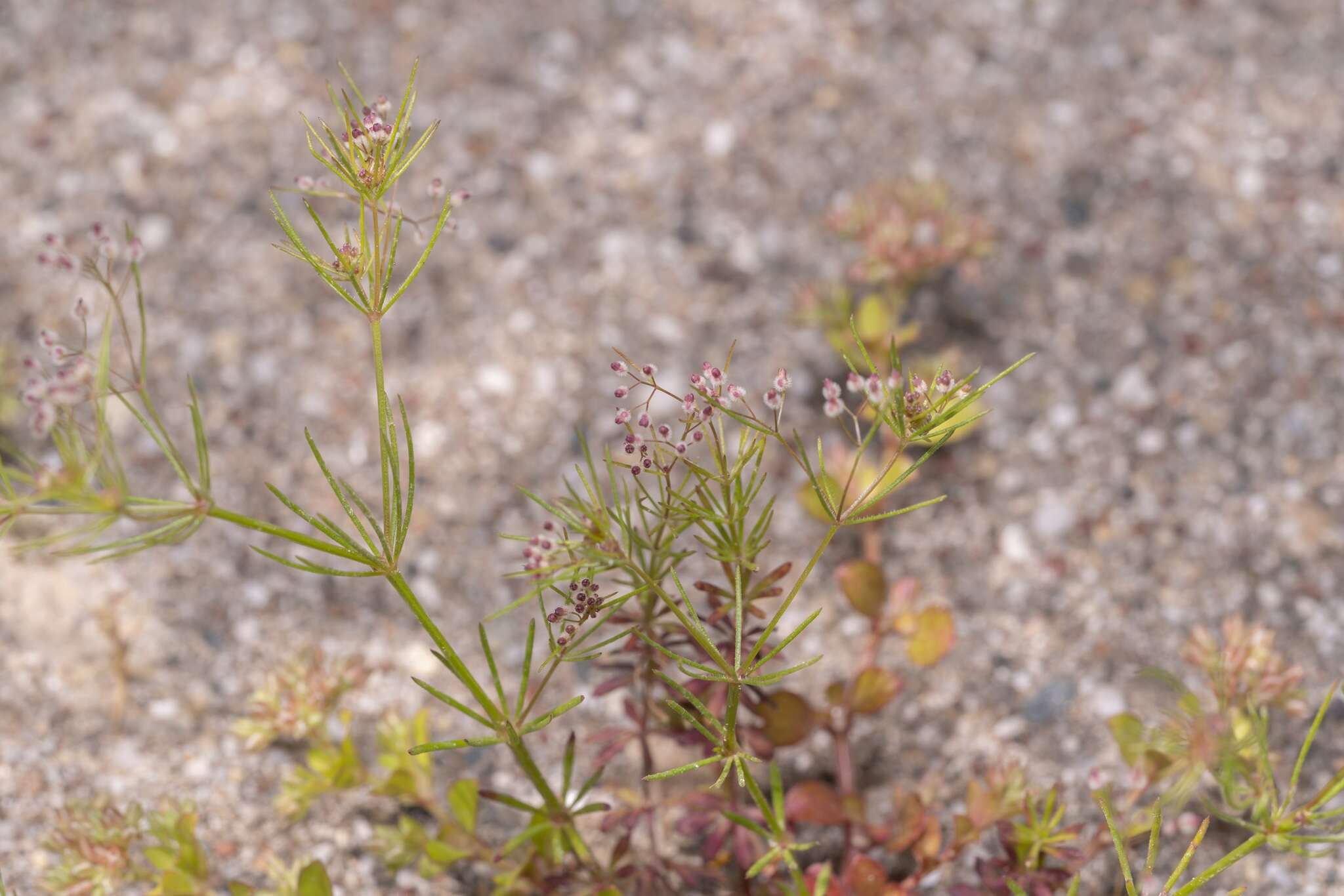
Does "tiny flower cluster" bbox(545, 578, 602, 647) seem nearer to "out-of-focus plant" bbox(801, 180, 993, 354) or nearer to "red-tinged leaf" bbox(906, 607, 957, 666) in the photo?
"red-tinged leaf" bbox(906, 607, 957, 666)

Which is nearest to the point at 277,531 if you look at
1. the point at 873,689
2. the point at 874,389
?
the point at 874,389

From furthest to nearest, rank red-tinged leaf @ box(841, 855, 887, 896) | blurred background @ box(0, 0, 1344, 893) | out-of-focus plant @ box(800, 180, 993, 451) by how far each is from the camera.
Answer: out-of-focus plant @ box(800, 180, 993, 451)
blurred background @ box(0, 0, 1344, 893)
red-tinged leaf @ box(841, 855, 887, 896)

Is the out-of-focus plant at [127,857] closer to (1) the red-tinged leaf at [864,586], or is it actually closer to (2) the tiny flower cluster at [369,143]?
(1) the red-tinged leaf at [864,586]

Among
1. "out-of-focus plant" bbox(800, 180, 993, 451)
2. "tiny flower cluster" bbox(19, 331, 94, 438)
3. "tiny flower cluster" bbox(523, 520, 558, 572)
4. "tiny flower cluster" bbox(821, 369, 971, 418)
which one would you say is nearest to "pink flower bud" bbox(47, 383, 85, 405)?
"tiny flower cluster" bbox(19, 331, 94, 438)

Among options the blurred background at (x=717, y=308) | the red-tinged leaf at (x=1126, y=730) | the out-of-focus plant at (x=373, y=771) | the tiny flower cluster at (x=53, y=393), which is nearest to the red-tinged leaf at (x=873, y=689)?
the blurred background at (x=717, y=308)

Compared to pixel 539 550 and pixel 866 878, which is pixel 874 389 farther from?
pixel 866 878

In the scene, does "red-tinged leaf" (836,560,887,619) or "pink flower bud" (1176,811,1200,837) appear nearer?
"pink flower bud" (1176,811,1200,837)
